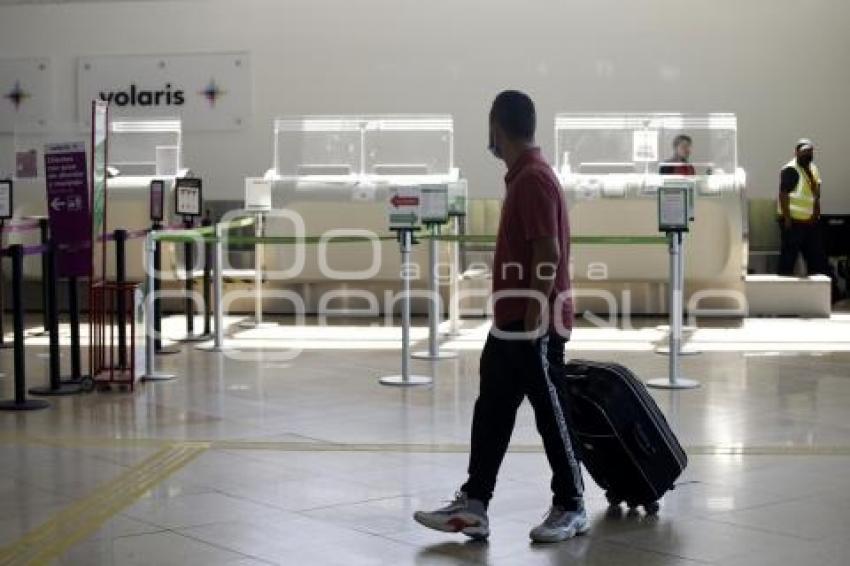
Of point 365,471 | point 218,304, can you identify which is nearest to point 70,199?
point 218,304

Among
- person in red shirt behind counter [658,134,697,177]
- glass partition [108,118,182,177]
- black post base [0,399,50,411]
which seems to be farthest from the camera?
glass partition [108,118,182,177]

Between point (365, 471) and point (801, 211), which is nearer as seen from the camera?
point (365, 471)

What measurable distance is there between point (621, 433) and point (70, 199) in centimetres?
510

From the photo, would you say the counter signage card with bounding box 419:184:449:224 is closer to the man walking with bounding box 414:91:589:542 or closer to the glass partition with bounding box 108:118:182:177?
the man walking with bounding box 414:91:589:542

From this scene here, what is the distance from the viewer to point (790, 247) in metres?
15.7

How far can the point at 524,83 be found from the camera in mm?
17250

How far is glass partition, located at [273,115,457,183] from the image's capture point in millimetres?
15172

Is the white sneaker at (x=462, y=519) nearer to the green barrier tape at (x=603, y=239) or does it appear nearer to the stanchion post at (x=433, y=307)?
the green barrier tape at (x=603, y=239)

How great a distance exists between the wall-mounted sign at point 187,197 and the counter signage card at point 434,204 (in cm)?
227

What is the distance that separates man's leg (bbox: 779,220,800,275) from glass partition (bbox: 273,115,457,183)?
3.85 m

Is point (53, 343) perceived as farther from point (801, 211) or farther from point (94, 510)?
point (801, 211)

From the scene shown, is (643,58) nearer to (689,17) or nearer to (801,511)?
(689,17)

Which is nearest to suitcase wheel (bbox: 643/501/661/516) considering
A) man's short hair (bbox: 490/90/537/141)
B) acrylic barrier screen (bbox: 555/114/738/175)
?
man's short hair (bbox: 490/90/537/141)

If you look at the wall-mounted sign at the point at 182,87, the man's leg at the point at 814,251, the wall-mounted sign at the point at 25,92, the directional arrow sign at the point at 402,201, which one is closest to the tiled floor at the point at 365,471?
the directional arrow sign at the point at 402,201
